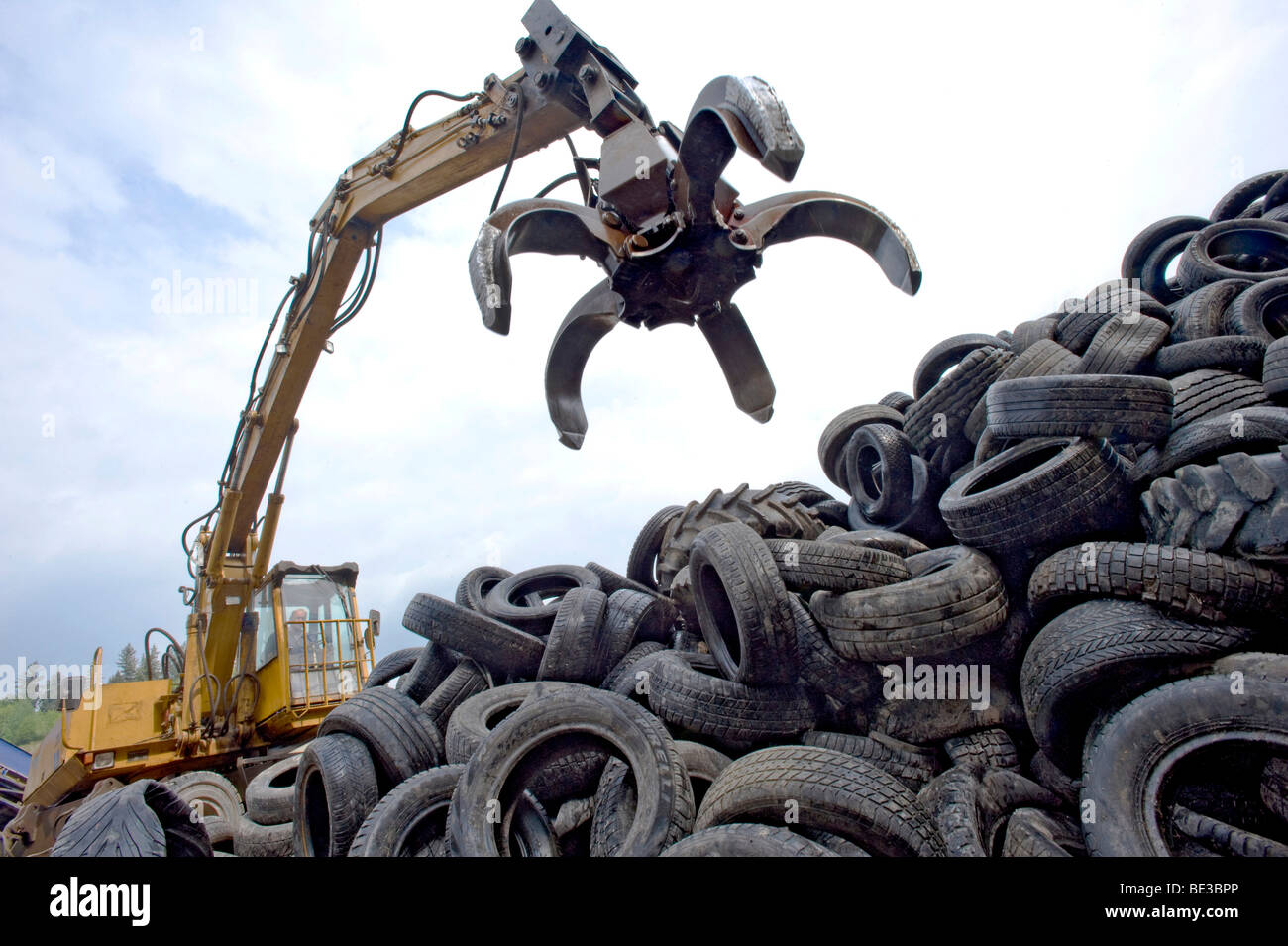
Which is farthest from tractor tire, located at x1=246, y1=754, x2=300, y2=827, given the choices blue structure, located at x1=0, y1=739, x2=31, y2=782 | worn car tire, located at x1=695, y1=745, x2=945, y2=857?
blue structure, located at x1=0, y1=739, x2=31, y2=782

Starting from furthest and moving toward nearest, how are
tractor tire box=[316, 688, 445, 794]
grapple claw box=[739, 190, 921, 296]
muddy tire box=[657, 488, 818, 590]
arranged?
muddy tire box=[657, 488, 818, 590] → tractor tire box=[316, 688, 445, 794] → grapple claw box=[739, 190, 921, 296]

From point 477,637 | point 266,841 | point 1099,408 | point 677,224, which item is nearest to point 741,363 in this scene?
point 677,224

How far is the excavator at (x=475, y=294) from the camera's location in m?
2.21

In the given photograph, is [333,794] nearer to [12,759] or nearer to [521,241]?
[521,241]

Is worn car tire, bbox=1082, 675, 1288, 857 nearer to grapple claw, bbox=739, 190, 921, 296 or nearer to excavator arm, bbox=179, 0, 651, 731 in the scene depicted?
grapple claw, bbox=739, 190, 921, 296

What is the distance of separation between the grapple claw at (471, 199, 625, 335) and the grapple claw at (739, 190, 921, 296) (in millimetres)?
512

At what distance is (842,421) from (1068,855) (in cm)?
326

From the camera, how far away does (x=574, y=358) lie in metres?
2.74

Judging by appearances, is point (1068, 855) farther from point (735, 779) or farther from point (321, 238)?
point (321, 238)

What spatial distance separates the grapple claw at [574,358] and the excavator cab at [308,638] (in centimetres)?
511

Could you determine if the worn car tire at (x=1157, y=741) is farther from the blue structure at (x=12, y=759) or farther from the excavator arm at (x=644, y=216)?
the blue structure at (x=12, y=759)

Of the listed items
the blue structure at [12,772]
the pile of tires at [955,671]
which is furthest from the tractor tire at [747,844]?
the blue structure at [12,772]

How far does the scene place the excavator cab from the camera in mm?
6531

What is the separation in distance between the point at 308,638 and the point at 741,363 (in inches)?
233
